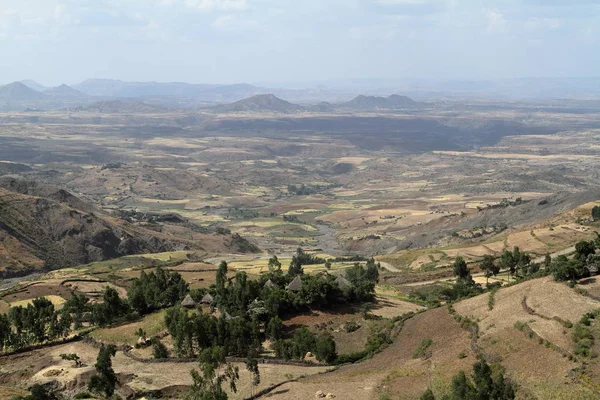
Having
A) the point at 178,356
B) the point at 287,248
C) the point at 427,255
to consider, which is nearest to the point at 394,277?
the point at 427,255

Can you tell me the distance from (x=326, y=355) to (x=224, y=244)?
9071cm

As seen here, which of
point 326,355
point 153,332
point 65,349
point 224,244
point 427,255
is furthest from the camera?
point 224,244

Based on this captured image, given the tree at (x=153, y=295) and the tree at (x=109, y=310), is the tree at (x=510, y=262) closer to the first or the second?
the tree at (x=153, y=295)

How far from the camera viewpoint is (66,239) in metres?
122

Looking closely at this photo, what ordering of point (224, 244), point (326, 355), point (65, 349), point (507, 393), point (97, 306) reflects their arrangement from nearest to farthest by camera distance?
point (507, 393) → point (326, 355) → point (65, 349) → point (97, 306) → point (224, 244)

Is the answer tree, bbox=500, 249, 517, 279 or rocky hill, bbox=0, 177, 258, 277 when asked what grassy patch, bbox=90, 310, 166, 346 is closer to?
tree, bbox=500, 249, 517, 279

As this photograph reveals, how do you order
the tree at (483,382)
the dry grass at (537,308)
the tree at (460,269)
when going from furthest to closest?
1. the tree at (460,269)
2. the dry grass at (537,308)
3. the tree at (483,382)

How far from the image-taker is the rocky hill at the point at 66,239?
367ft

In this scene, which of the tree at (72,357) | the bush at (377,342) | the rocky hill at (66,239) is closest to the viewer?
the bush at (377,342)

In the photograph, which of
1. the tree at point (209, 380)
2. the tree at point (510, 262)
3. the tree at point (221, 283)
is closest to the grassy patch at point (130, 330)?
the tree at point (221, 283)

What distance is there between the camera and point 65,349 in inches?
2077

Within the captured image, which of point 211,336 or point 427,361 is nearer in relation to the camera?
point 427,361

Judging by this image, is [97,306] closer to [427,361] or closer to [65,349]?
[65,349]

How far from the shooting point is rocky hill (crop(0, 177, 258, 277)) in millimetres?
111769
